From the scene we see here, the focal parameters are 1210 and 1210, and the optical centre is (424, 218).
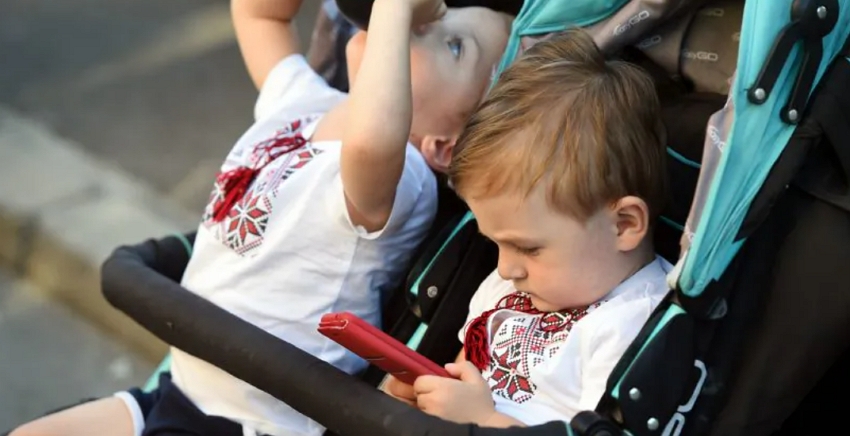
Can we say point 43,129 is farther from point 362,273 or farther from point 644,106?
point 644,106

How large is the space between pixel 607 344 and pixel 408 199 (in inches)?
15.8

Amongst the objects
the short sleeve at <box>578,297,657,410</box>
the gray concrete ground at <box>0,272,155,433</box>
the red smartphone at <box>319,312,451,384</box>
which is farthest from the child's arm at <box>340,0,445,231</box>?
the gray concrete ground at <box>0,272,155,433</box>

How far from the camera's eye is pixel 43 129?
3375 millimetres

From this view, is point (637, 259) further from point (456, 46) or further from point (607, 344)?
point (456, 46)

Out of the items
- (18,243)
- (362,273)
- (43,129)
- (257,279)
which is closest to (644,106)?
(362,273)

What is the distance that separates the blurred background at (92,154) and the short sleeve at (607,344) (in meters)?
1.52

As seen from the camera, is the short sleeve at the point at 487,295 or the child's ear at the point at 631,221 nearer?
the child's ear at the point at 631,221

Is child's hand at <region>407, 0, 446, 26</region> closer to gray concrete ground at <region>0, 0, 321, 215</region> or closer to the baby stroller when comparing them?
the baby stroller

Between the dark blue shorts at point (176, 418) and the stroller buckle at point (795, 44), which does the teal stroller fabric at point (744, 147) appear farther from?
the dark blue shorts at point (176, 418)

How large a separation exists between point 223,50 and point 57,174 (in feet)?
2.42

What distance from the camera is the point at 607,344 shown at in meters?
1.48

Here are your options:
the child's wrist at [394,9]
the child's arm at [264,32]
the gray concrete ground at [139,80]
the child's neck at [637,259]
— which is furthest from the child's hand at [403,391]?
the gray concrete ground at [139,80]

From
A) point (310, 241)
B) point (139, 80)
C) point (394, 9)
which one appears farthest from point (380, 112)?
point (139, 80)

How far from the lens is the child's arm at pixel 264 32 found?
79.4 inches
